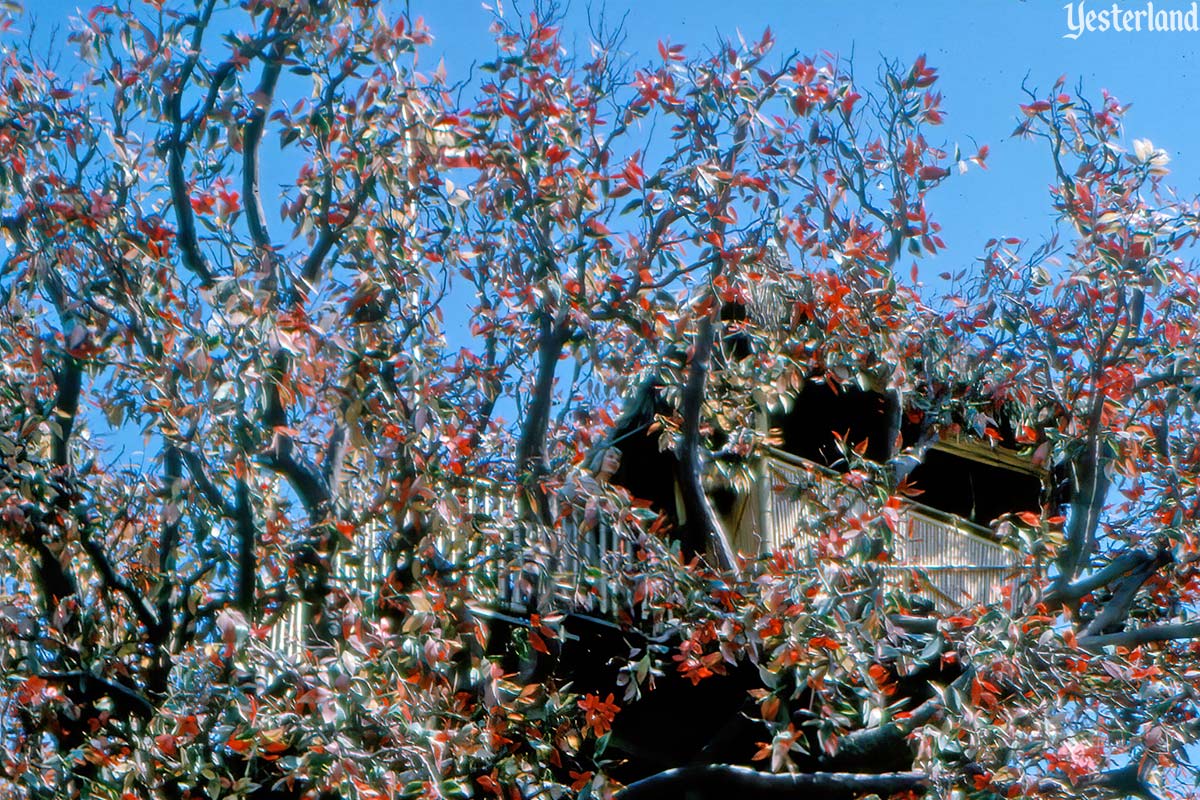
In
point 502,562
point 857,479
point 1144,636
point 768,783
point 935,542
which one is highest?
point 857,479

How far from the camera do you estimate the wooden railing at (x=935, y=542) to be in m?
9.74

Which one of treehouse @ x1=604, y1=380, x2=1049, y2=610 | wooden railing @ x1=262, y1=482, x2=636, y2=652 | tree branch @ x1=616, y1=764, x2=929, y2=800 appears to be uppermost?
treehouse @ x1=604, y1=380, x2=1049, y2=610

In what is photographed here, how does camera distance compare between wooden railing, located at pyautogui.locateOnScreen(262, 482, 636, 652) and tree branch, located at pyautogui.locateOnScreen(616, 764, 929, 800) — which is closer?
wooden railing, located at pyautogui.locateOnScreen(262, 482, 636, 652)

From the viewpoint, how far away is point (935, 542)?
36.2 ft

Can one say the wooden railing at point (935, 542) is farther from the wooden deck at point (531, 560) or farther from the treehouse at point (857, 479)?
the wooden deck at point (531, 560)

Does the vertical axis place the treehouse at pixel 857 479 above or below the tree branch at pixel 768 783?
above

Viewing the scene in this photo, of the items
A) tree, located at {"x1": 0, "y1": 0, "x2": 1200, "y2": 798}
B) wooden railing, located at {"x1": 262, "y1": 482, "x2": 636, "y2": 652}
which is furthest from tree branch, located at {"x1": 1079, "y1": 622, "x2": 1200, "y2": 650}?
wooden railing, located at {"x1": 262, "y1": 482, "x2": 636, "y2": 652}

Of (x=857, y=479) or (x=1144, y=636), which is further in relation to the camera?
(x=857, y=479)

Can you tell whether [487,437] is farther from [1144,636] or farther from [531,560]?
[1144,636]

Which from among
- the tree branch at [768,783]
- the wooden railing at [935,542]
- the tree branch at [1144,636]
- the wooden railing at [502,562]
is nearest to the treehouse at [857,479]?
the wooden railing at [935,542]

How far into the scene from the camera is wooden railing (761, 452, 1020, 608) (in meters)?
9.74

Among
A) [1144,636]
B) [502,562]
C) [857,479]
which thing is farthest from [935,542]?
[502,562]

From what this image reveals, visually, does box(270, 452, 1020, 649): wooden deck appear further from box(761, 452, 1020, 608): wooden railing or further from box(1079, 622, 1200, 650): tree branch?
box(1079, 622, 1200, 650): tree branch

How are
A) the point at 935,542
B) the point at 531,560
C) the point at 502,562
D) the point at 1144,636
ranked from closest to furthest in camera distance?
the point at 531,560 → the point at 502,562 → the point at 1144,636 → the point at 935,542
